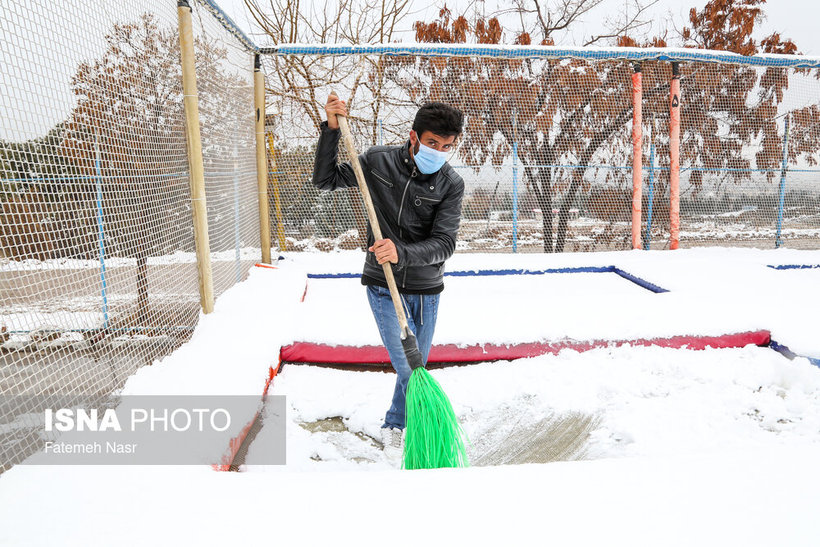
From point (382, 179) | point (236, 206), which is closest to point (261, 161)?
point (236, 206)

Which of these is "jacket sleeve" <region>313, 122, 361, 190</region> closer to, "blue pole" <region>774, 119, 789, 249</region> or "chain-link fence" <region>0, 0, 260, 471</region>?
"chain-link fence" <region>0, 0, 260, 471</region>

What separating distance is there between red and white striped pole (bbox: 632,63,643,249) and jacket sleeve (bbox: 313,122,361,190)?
5.70m

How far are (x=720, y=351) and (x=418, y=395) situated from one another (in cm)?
260

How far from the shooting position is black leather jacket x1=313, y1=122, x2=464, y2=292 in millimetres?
2455

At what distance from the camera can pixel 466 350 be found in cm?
375

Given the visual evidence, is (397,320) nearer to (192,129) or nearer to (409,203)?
(409,203)

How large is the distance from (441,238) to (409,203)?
23cm

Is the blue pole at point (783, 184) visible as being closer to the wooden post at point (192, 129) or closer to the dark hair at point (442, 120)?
the dark hair at point (442, 120)

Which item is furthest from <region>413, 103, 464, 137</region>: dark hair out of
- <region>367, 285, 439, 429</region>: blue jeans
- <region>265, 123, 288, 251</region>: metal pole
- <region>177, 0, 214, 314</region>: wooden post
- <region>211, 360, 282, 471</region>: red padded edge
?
<region>265, 123, 288, 251</region>: metal pole

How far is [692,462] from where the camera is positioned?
1.91 metres

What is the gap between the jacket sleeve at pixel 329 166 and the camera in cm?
253

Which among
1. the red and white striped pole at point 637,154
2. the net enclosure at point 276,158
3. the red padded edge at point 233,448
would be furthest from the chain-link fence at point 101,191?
the red and white striped pole at point 637,154

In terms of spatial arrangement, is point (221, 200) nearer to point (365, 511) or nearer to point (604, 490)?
point (365, 511)

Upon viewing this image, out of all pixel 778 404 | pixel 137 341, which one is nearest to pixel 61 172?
pixel 137 341
